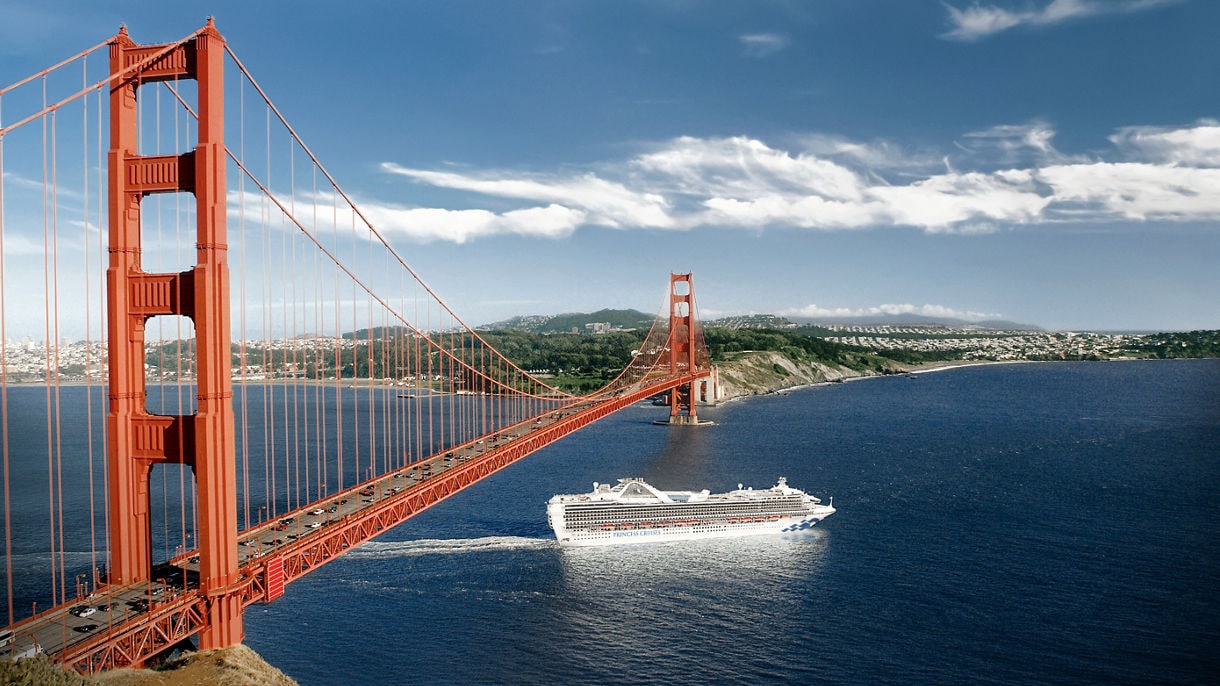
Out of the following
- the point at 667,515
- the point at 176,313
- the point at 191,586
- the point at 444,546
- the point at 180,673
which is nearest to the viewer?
the point at 180,673

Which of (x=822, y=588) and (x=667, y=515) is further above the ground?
(x=667, y=515)

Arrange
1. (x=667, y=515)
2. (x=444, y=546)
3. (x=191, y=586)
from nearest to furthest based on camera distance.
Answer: (x=191, y=586)
(x=444, y=546)
(x=667, y=515)

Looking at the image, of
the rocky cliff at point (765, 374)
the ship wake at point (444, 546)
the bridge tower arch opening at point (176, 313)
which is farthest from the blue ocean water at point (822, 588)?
the rocky cliff at point (765, 374)

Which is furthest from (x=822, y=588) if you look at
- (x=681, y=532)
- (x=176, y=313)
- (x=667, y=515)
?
(x=176, y=313)

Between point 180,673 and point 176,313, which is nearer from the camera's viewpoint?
point 180,673

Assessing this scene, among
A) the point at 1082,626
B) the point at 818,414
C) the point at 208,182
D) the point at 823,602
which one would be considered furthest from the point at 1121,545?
the point at 818,414

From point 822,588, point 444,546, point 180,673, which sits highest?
point 180,673

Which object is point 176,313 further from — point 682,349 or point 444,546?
point 682,349
